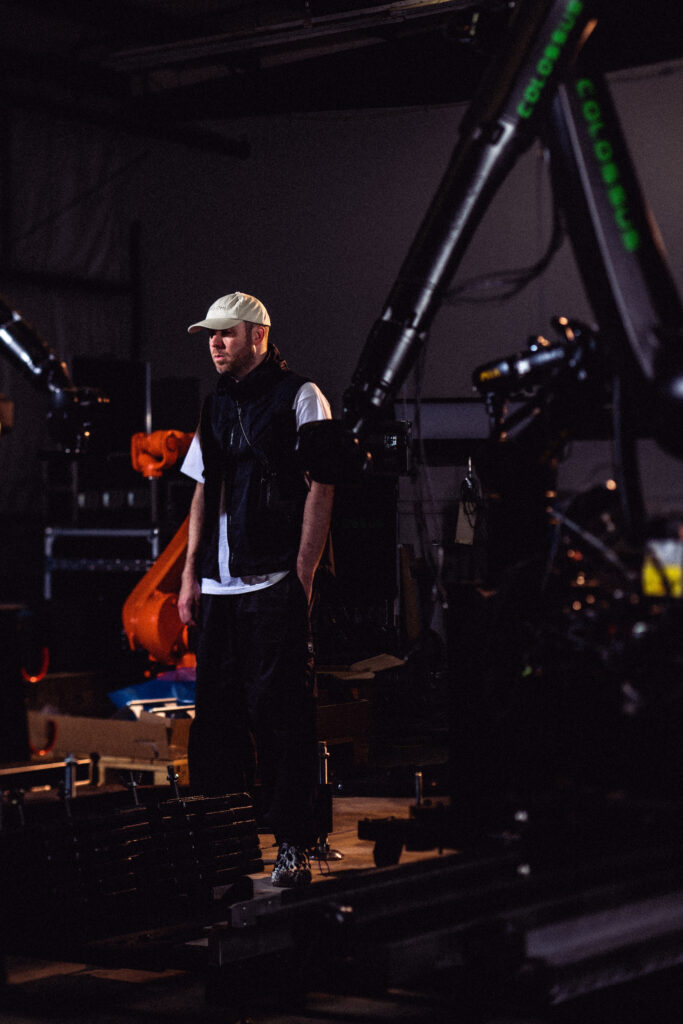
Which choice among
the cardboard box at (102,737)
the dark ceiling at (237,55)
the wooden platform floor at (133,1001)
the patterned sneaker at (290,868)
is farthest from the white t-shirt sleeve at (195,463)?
the dark ceiling at (237,55)

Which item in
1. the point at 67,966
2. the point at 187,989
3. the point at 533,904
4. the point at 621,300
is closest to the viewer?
the point at 621,300

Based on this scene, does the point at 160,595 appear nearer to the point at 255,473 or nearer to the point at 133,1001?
the point at 255,473

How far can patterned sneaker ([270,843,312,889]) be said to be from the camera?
4035 mm

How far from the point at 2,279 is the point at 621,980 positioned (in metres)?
8.43

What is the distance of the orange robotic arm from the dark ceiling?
8.00 ft

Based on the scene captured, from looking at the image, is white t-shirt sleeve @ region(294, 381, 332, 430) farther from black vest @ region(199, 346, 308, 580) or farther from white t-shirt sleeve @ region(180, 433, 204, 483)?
white t-shirt sleeve @ region(180, 433, 204, 483)

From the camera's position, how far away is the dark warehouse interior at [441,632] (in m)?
2.22

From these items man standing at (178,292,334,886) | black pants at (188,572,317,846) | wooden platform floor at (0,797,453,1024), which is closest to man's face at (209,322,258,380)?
man standing at (178,292,334,886)

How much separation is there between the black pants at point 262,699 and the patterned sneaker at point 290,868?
0.03m

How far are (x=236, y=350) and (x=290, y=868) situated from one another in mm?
1577

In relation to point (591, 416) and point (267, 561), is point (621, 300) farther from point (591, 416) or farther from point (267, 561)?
point (267, 561)

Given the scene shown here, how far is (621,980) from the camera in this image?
232cm

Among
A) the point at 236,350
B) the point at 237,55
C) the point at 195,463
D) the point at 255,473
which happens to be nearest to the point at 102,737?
the point at 195,463

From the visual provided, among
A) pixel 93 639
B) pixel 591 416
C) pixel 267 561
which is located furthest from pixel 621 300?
pixel 93 639
